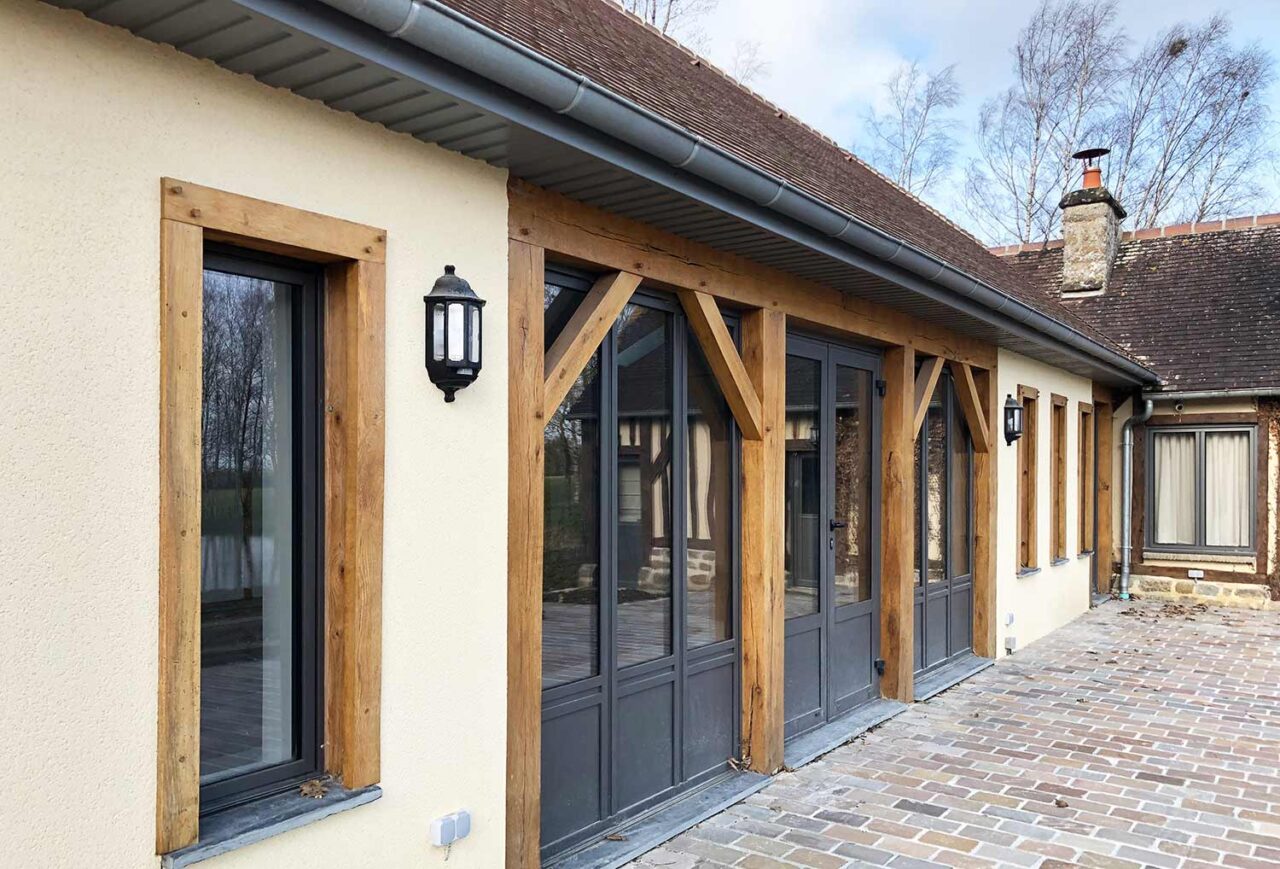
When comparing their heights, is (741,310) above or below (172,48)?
below

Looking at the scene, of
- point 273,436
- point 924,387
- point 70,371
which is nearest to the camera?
point 70,371

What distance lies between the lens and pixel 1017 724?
259 inches

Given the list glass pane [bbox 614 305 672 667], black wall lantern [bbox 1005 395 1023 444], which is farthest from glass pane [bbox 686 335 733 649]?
black wall lantern [bbox 1005 395 1023 444]

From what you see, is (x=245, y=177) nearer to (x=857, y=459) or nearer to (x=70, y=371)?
(x=70, y=371)

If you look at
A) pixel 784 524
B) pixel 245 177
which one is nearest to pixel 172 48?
pixel 245 177

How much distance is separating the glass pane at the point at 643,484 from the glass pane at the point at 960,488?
419 cm

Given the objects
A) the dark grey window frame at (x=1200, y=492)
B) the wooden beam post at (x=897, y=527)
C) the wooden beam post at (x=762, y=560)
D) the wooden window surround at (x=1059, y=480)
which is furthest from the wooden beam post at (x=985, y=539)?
the dark grey window frame at (x=1200, y=492)

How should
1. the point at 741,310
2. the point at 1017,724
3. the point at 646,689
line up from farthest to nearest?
the point at 1017,724 → the point at 741,310 → the point at 646,689

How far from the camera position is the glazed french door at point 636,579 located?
4211mm

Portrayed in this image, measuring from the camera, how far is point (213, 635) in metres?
2.90

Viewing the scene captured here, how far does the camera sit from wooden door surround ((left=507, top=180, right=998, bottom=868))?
3.77m

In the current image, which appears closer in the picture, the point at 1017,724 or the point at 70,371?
the point at 70,371

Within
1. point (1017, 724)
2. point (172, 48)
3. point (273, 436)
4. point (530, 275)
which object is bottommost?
point (1017, 724)

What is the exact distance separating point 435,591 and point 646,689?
1.63 metres
